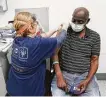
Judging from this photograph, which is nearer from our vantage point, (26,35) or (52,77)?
(26,35)

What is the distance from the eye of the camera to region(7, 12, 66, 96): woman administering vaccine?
61.1 inches

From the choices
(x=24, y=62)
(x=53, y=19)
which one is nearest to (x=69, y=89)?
(x=24, y=62)

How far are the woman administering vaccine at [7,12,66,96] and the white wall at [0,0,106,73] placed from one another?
31.1 inches

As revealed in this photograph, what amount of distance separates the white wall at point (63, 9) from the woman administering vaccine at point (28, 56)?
79cm

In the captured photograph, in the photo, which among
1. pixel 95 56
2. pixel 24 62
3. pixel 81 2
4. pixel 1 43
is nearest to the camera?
pixel 24 62

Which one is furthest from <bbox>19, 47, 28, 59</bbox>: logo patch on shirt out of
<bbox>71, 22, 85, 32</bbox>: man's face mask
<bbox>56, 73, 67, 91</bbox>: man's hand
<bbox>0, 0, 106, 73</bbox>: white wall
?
<bbox>0, 0, 106, 73</bbox>: white wall

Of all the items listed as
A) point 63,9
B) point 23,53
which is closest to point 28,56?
point 23,53

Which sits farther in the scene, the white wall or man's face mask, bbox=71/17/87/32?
the white wall

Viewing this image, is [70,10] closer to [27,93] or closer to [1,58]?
[1,58]

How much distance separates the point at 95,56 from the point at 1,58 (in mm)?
906

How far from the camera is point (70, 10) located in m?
2.41

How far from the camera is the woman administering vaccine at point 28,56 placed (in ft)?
5.09

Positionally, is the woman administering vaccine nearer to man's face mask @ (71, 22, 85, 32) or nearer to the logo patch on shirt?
the logo patch on shirt

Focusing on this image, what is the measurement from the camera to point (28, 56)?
1550 mm
